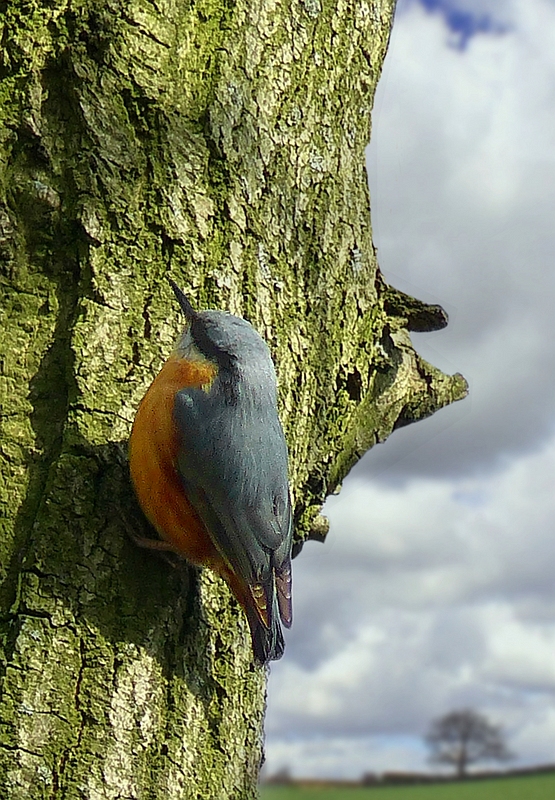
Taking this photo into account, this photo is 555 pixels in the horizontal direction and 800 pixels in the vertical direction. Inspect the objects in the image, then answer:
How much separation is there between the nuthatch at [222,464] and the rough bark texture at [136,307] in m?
0.12

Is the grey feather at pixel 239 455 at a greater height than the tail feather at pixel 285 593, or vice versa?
the grey feather at pixel 239 455

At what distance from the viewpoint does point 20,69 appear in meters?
2.48

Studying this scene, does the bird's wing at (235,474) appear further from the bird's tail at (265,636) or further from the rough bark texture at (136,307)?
the rough bark texture at (136,307)

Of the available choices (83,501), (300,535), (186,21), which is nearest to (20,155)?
(186,21)

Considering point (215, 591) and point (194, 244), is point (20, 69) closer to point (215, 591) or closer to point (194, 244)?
point (194, 244)

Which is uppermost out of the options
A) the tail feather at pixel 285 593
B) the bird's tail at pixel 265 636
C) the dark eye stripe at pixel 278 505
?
the dark eye stripe at pixel 278 505

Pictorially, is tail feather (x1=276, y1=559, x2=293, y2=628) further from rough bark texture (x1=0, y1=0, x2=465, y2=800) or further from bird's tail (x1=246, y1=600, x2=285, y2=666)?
rough bark texture (x1=0, y1=0, x2=465, y2=800)

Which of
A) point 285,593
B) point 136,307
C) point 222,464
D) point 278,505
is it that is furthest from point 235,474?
point 136,307

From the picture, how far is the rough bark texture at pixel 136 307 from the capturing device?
2211 mm

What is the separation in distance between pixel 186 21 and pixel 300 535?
1612mm

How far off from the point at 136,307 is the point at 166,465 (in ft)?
1.51

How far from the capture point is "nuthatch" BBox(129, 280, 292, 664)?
7.32 ft

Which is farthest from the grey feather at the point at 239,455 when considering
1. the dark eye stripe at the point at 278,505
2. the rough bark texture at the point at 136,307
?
the rough bark texture at the point at 136,307

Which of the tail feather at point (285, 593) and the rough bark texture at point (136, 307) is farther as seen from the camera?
the tail feather at point (285, 593)
